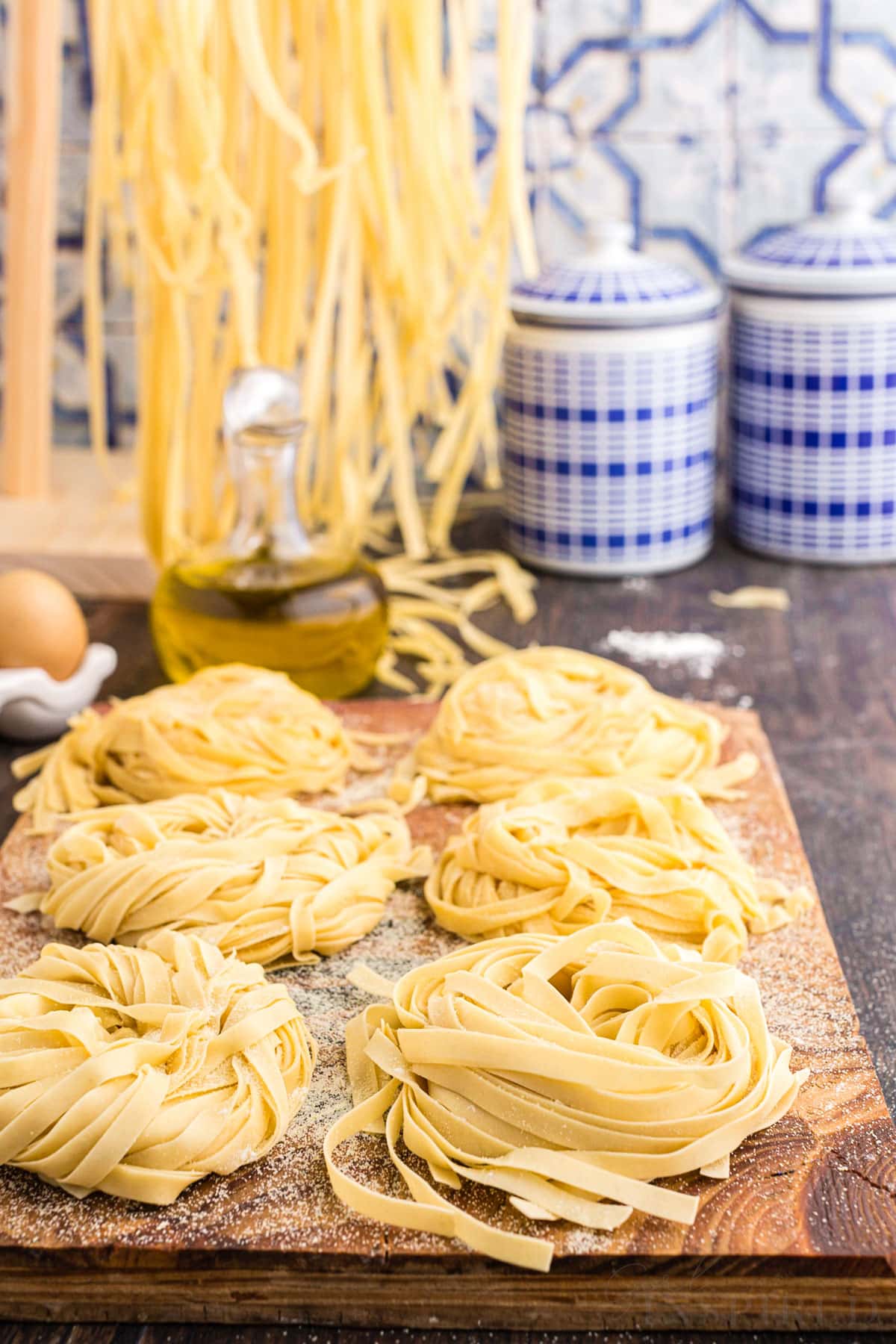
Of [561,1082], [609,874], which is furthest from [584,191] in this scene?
[561,1082]

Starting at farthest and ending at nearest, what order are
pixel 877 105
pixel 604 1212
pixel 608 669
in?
1. pixel 877 105
2. pixel 608 669
3. pixel 604 1212

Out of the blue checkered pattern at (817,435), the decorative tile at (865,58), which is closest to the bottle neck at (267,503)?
the blue checkered pattern at (817,435)

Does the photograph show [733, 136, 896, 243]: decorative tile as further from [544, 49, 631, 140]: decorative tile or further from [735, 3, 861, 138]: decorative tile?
[544, 49, 631, 140]: decorative tile

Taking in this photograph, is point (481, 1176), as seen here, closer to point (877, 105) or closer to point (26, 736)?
point (26, 736)

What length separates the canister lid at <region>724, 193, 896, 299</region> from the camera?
1831 mm

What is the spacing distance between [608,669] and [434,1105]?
61 cm

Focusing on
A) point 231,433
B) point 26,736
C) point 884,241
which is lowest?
point 26,736

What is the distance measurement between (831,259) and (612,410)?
1.03 ft

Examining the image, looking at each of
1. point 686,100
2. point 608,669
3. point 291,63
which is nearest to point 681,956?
point 608,669

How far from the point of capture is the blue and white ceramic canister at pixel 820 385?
6.07 feet

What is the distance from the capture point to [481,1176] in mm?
791

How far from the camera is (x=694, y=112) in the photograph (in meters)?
2.07

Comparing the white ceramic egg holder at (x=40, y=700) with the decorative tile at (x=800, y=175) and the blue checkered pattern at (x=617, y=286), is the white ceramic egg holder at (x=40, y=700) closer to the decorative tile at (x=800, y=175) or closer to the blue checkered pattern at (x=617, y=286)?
the blue checkered pattern at (x=617, y=286)

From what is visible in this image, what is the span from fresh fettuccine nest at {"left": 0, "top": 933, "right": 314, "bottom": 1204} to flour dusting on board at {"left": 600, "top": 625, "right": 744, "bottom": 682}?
805mm
